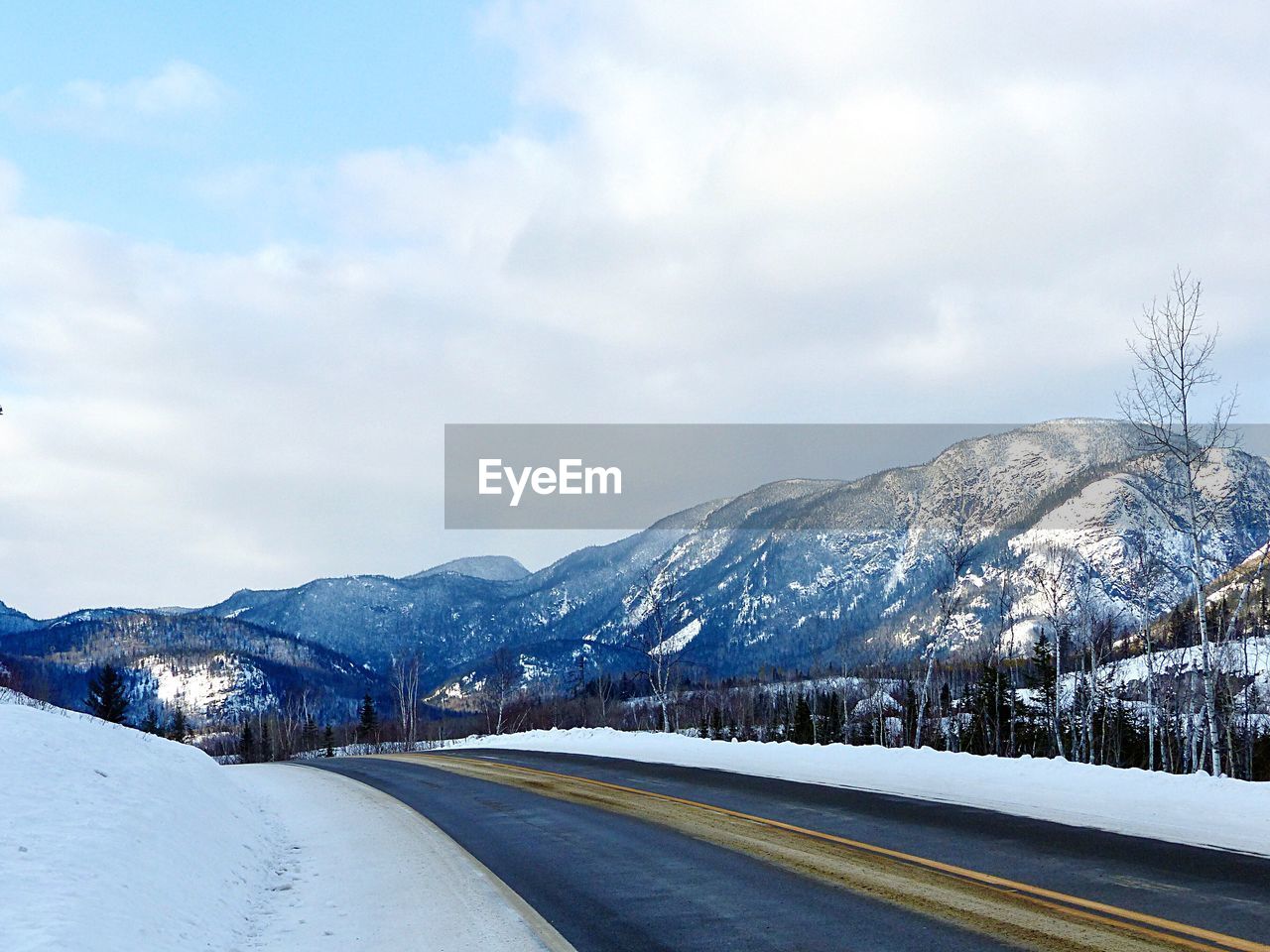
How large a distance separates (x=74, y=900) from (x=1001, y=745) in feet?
241

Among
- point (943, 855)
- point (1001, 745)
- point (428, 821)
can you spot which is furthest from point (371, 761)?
point (1001, 745)

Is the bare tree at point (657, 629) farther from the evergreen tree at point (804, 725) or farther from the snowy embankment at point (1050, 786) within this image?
the evergreen tree at point (804, 725)

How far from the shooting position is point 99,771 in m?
10.3

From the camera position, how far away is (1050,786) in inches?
512

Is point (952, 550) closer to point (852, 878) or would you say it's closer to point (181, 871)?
point (852, 878)

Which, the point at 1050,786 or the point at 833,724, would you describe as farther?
the point at 833,724

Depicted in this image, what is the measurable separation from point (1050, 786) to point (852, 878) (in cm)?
673

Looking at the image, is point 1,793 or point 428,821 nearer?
point 1,793

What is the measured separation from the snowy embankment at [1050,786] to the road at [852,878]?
0.76 m

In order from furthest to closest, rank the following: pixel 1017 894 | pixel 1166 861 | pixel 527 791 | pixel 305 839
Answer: pixel 527 791
pixel 305 839
pixel 1166 861
pixel 1017 894

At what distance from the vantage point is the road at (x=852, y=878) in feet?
19.7

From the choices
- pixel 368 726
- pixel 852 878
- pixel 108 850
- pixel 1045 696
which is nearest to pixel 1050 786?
pixel 852 878

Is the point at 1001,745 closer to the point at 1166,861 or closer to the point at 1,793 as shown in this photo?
the point at 1166,861

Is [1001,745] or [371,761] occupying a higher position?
[371,761]
